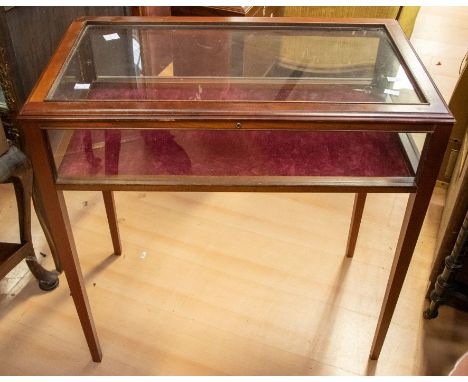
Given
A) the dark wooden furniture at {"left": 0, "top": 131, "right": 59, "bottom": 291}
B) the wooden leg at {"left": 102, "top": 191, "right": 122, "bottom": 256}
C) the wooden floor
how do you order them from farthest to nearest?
the wooden leg at {"left": 102, "top": 191, "right": 122, "bottom": 256}
the wooden floor
the dark wooden furniture at {"left": 0, "top": 131, "right": 59, "bottom": 291}

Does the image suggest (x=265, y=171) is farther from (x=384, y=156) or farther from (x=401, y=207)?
(x=401, y=207)

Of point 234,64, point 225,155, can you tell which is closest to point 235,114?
point 225,155

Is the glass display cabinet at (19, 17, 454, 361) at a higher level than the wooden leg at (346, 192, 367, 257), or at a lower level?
higher

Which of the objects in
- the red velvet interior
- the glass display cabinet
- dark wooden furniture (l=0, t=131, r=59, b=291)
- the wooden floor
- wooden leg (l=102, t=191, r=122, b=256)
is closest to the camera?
the glass display cabinet

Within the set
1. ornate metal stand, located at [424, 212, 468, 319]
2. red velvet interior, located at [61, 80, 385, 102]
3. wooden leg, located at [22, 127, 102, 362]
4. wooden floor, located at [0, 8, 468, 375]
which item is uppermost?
red velvet interior, located at [61, 80, 385, 102]

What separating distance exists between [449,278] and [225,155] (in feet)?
2.54

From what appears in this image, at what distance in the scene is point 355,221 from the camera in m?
1.62

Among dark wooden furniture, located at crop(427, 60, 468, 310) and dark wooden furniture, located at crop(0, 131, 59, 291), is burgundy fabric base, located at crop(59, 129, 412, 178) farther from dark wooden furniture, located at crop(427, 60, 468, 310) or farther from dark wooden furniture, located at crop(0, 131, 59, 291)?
dark wooden furniture, located at crop(427, 60, 468, 310)

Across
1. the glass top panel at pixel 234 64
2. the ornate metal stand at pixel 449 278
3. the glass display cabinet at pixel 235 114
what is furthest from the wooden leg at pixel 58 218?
the ornate metal stand at pixel 449 278

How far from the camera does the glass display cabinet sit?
0.93 metres

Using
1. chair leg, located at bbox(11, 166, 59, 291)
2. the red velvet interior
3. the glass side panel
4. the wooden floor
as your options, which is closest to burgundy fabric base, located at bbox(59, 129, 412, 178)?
the glass side panel

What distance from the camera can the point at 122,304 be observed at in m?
1.56

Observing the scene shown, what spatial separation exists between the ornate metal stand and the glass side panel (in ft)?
1.15

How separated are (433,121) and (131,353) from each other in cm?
101
